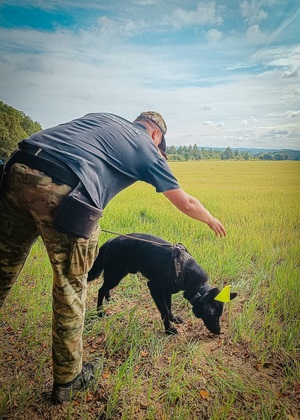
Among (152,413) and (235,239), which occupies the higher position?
(235,239)

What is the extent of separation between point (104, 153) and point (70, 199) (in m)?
0.32

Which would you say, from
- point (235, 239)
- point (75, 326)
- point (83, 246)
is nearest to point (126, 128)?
point (83, 246)

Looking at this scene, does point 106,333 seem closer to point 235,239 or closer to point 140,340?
point 140,340

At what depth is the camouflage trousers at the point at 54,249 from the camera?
127cm

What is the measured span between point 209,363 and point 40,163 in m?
1.60

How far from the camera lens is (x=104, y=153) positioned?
1.42 meters

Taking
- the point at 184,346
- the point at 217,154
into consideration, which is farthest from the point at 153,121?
the point at 217,154

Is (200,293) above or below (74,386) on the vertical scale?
above

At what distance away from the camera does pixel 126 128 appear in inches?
59.7

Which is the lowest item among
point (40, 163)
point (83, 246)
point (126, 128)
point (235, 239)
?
point (235, 239)

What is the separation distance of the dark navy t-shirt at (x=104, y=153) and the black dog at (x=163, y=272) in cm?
62

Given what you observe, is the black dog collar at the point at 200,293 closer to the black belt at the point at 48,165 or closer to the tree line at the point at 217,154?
the black belt at the point at 48,165

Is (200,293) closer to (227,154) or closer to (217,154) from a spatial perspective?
(227,154)

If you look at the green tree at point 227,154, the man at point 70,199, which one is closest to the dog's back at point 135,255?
the man at point 70,199
